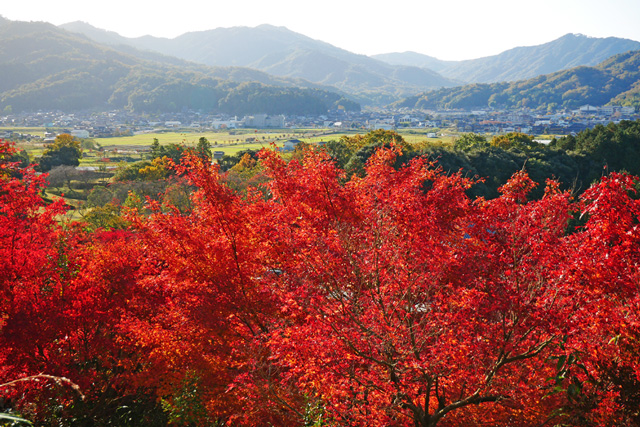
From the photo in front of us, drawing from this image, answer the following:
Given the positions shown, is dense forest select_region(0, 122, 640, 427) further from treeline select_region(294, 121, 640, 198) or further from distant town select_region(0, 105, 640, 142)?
distant town select_region(0, 105, 640, 142)

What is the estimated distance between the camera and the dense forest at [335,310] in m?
A: 7.71

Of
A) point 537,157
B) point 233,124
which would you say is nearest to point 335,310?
point 537,157

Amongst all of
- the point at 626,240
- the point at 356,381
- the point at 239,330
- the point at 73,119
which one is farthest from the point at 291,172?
the point at 73,119

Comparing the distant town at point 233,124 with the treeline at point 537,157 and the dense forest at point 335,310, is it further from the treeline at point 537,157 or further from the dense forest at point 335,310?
the dense forest at point 335,310

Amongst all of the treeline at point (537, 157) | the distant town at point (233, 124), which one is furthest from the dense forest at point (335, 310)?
the distant town at point (233, 124)

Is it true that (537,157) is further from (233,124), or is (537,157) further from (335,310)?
(233,124)

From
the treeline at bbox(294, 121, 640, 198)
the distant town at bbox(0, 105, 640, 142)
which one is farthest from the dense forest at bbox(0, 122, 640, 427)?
the distant town at bbox(0, 105, 640, 142)

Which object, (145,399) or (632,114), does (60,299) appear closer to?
(145,399)

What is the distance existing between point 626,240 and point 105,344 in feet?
40.4

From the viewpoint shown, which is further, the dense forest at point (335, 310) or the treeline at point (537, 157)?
the treeline at point (537, 157)

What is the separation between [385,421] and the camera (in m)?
7.85

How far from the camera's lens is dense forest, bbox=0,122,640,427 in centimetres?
771

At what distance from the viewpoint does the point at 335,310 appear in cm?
830

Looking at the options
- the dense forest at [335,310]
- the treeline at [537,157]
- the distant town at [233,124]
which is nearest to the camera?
the dense forest at [335,310]
